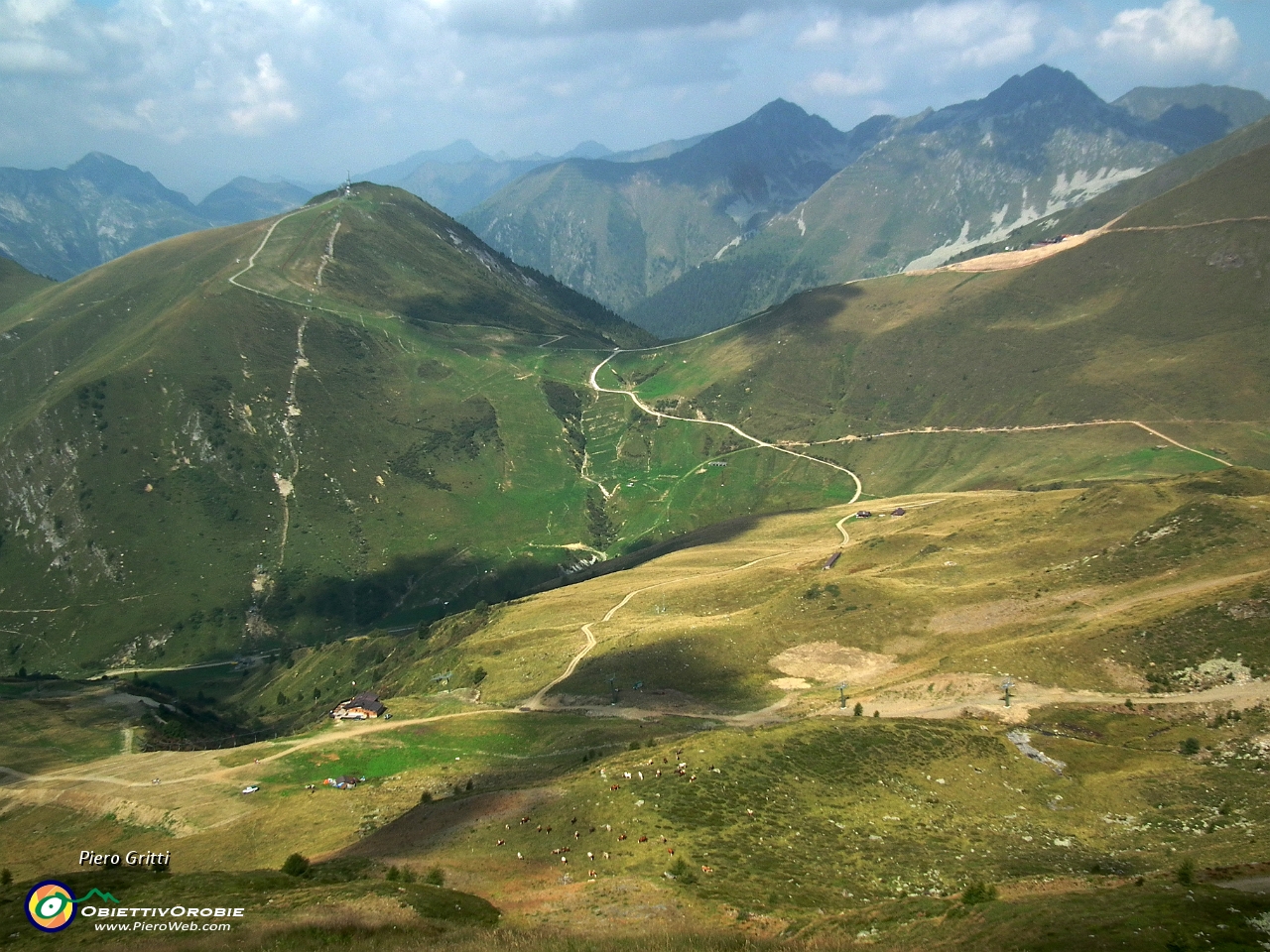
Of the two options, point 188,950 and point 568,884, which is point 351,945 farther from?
point 568,884

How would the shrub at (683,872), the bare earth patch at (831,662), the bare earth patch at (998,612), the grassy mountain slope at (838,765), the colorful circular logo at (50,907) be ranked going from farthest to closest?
1. the bare earth patch at (831,662)
2. the bare earth patch at (998,612)
3. the shrub at (683,872)
4. the grassy mountain slope at (838,765)
5. the colorful circular logo at (50,907)

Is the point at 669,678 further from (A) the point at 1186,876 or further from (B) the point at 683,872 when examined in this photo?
(A) the point at 1186,876

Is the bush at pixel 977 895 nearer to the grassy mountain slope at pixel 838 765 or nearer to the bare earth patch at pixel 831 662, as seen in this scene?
the grassy mountain slope at pixel 838 765

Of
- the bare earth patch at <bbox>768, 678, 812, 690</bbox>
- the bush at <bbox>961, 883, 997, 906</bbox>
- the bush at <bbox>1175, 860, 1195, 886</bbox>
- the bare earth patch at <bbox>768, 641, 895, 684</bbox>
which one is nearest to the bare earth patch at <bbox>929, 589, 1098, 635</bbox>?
the bare earth patch at <bbox>768, 641, 895, 684</bbox>

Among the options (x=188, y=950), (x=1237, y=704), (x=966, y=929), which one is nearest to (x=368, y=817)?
(x=188, y=950)

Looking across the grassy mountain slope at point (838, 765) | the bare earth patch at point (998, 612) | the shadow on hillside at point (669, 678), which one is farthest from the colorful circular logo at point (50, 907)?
the bare earth patch at point (998, 612)

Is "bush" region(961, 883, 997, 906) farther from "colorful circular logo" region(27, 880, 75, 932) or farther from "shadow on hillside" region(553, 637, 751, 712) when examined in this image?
"shadow on hillside" region(553, 637, 751, 712)

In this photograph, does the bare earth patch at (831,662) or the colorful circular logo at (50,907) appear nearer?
the colorful circular logo at (50,907)
